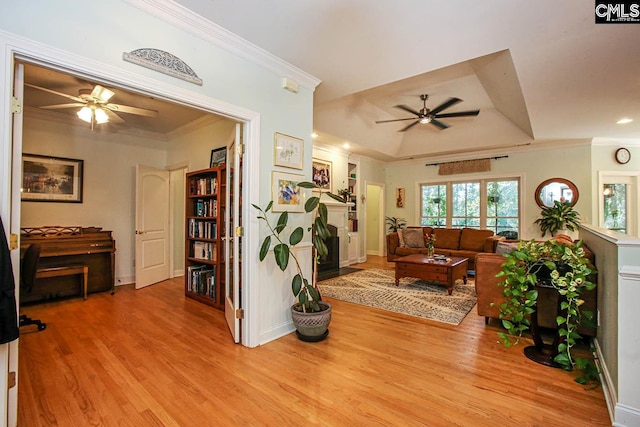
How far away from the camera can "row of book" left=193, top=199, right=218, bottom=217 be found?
Result: 4.07 meters

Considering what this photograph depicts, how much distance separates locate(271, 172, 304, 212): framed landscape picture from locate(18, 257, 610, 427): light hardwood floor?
1.29 metres

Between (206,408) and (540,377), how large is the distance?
2.38m

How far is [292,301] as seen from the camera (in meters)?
3.03

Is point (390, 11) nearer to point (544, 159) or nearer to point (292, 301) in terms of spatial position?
point (292, 301)

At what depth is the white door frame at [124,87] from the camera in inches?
57.6

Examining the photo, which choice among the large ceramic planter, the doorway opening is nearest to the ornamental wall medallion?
the doorway opening

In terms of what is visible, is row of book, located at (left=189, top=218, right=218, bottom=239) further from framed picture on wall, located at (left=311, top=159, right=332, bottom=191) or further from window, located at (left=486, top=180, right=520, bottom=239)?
window, located at (left=486, top=180, right=520, bottom=239)

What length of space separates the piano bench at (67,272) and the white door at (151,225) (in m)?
0.69

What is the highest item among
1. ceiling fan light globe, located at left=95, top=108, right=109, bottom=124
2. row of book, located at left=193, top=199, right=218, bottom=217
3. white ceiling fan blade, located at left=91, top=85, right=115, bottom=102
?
white ceiling fan blade, located at left=91, top=85, right=115, bottom=102

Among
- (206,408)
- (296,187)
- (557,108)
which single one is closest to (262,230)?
(296,187)

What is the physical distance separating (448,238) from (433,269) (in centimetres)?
230

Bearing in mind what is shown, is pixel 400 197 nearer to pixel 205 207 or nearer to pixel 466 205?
pixel 466 205

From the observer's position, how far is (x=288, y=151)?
291cm

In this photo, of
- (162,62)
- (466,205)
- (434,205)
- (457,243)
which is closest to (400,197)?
(434,205)
